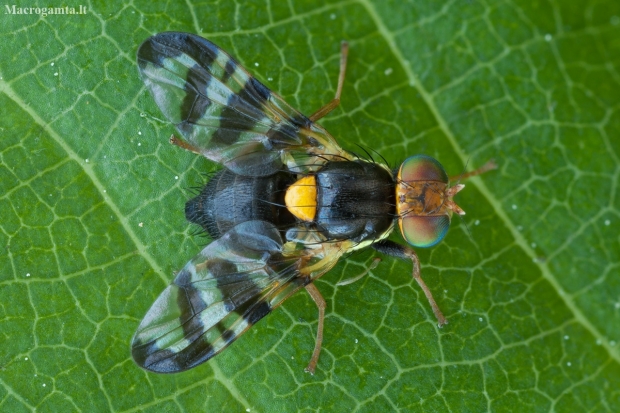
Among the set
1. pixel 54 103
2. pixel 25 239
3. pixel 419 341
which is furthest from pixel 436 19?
pixel 25 239

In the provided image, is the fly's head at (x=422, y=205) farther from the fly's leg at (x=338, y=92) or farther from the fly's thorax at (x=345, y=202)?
the fly's leg at (x=338, y=92)

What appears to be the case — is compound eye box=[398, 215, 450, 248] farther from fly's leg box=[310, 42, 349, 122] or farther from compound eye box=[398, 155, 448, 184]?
fly's leg box=[310, 42, 349, 122]

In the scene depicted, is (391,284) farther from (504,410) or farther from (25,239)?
(25,239)

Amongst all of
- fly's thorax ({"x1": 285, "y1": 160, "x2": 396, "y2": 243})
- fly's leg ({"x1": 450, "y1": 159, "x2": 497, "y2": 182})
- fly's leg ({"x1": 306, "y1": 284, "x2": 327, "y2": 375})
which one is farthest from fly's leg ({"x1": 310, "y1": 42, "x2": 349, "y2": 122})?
fly's leg ({"x1": 306, "y1": 284, "x2": 327, "y2": 375})

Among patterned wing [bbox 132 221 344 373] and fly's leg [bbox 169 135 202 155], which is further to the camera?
Result: fly's leg [bbox 169 135 202 155]

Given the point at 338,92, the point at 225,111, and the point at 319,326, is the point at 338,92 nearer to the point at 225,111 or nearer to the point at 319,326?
the point at 225,111
